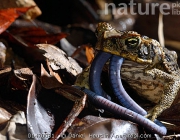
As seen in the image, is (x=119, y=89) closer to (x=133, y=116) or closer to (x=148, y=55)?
(x=133, y=116)

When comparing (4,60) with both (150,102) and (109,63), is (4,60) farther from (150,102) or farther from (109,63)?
(150,102)

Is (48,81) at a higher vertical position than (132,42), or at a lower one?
lower

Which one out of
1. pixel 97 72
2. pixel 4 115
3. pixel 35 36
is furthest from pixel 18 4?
pixel 4 115

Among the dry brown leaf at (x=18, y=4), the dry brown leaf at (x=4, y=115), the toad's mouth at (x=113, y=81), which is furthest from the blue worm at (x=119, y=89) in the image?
the dry brown leaf at (x=18, y=4)

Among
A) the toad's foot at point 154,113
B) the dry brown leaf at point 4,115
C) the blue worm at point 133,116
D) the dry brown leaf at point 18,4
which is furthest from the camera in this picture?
the dry brown leaf at point 18,4

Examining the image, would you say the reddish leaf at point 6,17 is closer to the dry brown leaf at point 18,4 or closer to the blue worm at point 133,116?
the dry brown leaf at point 18,4

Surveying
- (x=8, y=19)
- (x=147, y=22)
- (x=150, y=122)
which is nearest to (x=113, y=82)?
(x=150, y=122)
